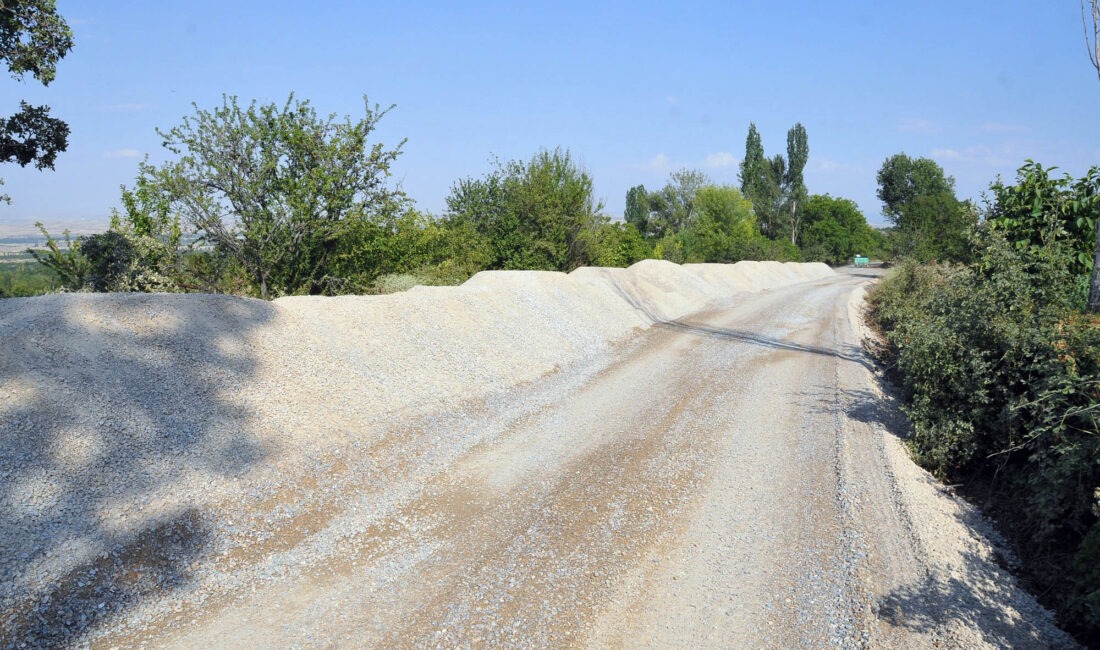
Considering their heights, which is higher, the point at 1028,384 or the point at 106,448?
the point at 1028,384

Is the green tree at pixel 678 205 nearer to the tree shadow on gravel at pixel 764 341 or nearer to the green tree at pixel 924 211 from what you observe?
the green tree at pixel 924 211

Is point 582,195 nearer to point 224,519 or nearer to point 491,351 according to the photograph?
point 491,351

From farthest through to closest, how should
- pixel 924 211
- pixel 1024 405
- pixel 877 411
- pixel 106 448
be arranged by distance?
pixel 924 211 → pixel 877 411 → pixel 106 448 → pixel 1024 405

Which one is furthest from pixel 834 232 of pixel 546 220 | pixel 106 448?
pixel 106 448

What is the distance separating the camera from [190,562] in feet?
17.6

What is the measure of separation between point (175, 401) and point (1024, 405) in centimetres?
940

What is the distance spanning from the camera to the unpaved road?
4668 mm

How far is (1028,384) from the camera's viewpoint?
722 centimetres

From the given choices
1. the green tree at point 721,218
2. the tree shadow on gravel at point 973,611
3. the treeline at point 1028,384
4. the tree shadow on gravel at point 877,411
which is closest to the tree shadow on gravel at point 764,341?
the treeline at point 1028,384

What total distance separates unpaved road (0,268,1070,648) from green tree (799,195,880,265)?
70307 millimetres

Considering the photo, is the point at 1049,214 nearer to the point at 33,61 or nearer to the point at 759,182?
the point at 33,61

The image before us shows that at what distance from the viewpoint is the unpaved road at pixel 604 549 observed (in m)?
4.67

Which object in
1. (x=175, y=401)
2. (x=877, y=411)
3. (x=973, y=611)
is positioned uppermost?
(x=175, y=401)

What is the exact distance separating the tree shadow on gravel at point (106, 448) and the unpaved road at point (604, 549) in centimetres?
24
